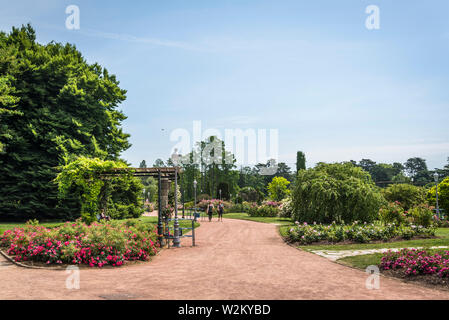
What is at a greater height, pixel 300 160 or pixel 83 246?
pixel 300 160

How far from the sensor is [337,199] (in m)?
17.3

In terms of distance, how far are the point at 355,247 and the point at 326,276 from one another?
196 inches

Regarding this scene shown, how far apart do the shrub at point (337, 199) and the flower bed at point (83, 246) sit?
9.25 meters

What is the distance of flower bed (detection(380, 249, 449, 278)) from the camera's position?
25.1 feet

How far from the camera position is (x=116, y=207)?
29.1 m

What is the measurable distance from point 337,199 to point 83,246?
40.3ft

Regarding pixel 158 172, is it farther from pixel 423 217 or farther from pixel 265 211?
pixel 265 211

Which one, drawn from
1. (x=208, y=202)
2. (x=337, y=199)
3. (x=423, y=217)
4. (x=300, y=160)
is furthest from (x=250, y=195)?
(x=423, y=217)

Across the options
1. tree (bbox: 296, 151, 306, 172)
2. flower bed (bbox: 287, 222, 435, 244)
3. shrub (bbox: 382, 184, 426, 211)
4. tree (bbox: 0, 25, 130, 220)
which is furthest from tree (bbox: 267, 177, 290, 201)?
flower bed (bbox: 287, 222, 435, 244)

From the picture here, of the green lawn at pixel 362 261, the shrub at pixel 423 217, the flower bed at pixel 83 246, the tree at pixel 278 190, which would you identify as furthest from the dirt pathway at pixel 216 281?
the tree at pixel 278 190

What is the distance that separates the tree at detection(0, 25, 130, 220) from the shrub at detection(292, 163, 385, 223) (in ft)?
55.6

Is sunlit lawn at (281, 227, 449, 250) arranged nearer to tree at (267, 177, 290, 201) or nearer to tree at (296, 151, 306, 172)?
tree at (267, 177, 290, 201)

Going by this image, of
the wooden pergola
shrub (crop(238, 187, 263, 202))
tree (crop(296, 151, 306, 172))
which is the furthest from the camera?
tree (crop(296, 151, 306, 172))
